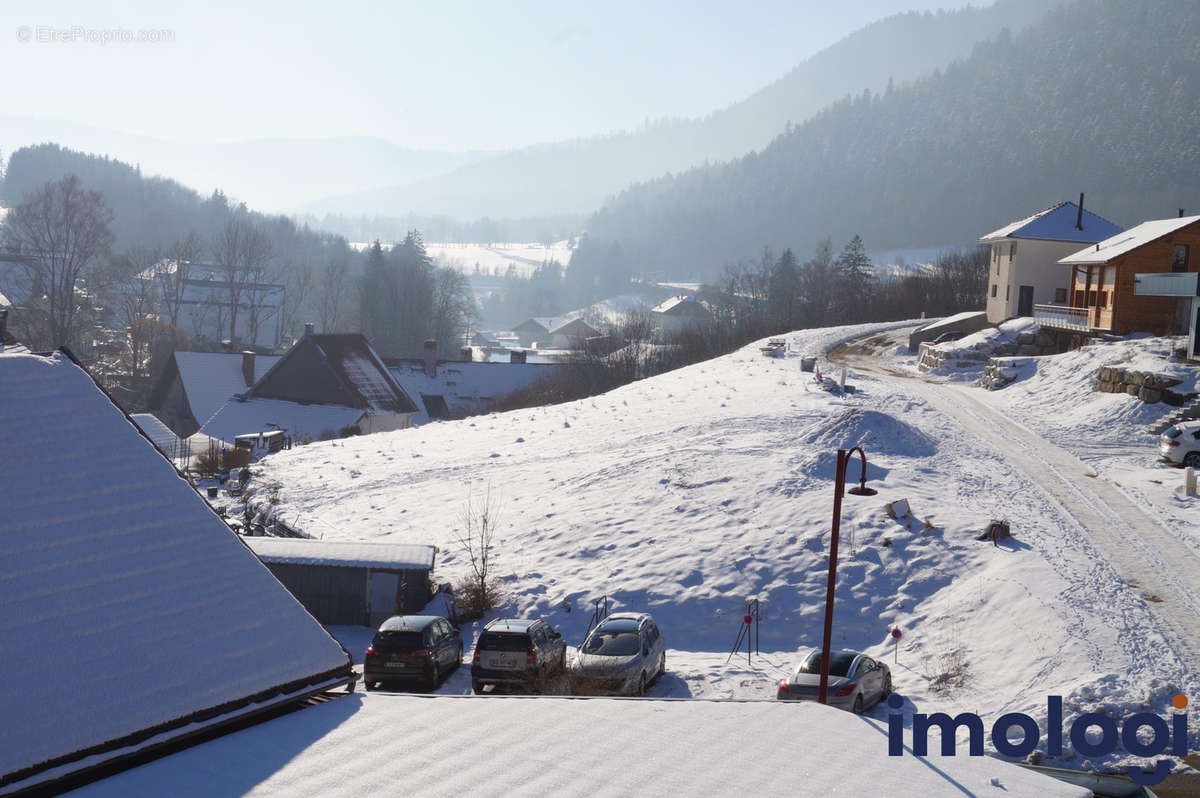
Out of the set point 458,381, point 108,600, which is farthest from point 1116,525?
point 458,381

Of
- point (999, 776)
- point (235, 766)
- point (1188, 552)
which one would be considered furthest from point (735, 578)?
point (235, 766)

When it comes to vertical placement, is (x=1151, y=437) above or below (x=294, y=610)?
above

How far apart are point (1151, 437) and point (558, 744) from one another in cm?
3037

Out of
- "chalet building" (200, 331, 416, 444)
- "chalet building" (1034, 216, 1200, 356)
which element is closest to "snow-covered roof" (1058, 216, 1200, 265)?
"chalet building" (1034, 216, 1200, 356)

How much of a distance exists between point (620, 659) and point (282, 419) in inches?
1671

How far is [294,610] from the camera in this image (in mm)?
11133

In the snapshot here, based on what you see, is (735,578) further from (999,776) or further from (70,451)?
(70,451)

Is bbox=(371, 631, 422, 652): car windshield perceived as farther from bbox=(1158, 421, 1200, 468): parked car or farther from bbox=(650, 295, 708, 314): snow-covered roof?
bbox=(650, 295, 708, 314): snow-covered roof

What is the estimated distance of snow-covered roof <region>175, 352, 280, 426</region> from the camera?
202ft

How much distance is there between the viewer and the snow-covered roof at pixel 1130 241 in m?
42.8

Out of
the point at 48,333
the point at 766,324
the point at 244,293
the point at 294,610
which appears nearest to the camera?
the point at 294,610

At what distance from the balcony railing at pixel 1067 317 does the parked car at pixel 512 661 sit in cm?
3700

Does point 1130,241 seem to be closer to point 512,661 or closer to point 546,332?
point 512,661

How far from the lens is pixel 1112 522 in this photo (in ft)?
79.0
